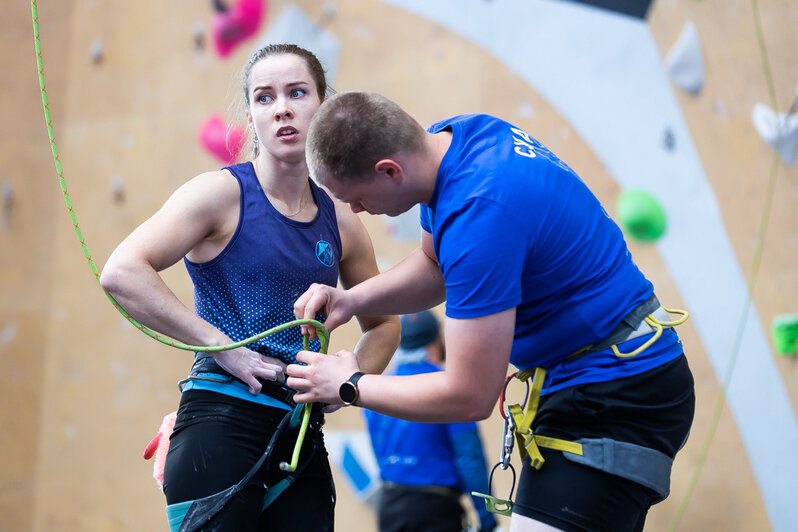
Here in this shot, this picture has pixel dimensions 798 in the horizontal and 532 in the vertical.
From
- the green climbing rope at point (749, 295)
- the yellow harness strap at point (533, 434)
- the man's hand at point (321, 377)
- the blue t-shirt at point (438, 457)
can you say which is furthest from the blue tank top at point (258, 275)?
the green climbing rope at point (749, 295)

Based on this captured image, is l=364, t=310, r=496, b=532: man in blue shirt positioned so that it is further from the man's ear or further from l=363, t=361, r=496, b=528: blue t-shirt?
the man's ear

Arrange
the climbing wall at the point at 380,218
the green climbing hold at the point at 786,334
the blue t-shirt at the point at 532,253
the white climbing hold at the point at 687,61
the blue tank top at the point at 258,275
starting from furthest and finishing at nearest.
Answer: the white climbing hold at the point at 687,61, the climbing wall at the point at 380,218, the green climbing hold at the point at 786,334, the blue tank top at the point at 258,275, the blue t-shirt at the point at 532,253

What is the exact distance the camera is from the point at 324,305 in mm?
1603

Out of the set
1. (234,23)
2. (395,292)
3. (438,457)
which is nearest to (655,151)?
(438,457)

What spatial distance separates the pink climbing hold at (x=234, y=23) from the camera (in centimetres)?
425

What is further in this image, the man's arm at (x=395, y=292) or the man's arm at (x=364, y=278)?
the man's arm at (x=364, y=278)

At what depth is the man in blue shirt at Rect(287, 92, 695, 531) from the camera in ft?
4.29

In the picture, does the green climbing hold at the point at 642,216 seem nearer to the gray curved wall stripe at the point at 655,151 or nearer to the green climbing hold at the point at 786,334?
the gray curved wall stripe at the point at 655,151

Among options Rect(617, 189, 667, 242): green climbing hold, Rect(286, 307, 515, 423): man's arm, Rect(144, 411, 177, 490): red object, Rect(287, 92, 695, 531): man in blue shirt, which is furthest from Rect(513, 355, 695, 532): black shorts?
Rect(617, 189, 667, 242): green climbing hold

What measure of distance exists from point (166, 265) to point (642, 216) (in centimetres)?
234

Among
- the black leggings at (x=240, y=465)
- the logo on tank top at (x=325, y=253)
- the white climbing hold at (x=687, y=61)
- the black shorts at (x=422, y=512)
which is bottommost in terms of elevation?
the black shorts at (x=422, y=512)

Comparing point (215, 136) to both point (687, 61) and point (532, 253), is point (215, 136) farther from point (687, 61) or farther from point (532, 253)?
point (532, 253)

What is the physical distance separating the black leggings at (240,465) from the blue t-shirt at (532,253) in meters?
0.51

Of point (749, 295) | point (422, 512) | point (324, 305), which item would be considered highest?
point (749, 295)
